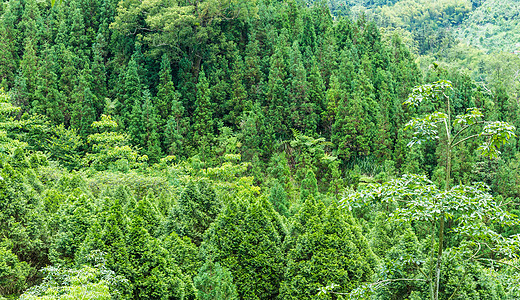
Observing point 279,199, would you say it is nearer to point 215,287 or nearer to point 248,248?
point 248,248

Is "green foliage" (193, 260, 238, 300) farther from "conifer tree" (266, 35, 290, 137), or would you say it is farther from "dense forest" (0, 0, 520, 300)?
"conifer tree" (266, 35, 290, 137)

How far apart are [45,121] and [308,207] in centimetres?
1524

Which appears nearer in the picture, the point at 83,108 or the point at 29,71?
the point at 83,108

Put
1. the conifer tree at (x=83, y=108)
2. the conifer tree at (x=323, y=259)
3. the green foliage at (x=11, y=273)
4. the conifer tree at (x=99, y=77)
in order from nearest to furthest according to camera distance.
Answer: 1. the green foliage at (x=11, y=273)
2. the conifer tree at (x=323, y=259)
3. the conifer tree at (x=83, y=108)
4. the conifer tree at (x=99, y=77)

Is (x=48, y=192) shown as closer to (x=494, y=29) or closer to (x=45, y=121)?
(x=45, y=121)

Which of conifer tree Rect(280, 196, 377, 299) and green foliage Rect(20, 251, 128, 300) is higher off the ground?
green foliage Rect(20, 251, 128, 300)

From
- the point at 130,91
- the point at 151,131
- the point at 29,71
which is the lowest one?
the point at 151,131

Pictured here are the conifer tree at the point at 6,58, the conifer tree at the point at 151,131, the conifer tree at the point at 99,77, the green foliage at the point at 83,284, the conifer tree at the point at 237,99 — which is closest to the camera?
the green foliage at the point at 83,284

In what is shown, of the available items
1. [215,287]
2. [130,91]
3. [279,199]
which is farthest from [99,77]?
[215,287]

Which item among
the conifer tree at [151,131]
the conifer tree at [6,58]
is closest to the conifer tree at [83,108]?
the conifer tree at [151,131]

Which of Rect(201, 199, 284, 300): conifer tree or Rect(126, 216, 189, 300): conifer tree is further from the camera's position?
Rect(201, 199, 284, 300): conifer tree

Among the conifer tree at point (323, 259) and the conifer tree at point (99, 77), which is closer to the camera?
the conifer tree at point (323, 259)

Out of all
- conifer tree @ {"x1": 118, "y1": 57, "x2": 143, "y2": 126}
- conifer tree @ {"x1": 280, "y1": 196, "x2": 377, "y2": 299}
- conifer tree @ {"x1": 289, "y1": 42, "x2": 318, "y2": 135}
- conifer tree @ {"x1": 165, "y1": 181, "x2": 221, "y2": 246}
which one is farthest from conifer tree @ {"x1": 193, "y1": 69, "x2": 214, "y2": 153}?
conifer tree @ {"x1": 280, "y1": 196, "x2": 377, "y2": 299}

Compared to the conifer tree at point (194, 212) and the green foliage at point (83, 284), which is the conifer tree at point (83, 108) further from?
the green foliage at point (83, 284)
